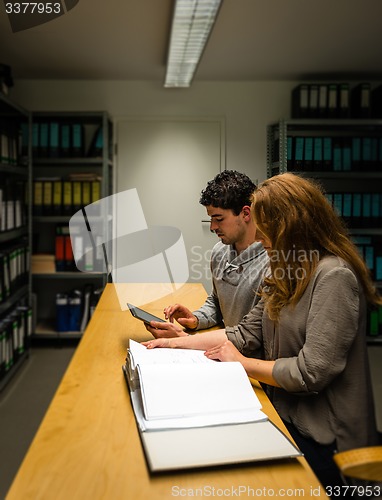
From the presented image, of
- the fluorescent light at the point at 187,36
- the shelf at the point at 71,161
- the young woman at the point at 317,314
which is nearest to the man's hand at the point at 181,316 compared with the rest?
the young woman at the point at 317,314

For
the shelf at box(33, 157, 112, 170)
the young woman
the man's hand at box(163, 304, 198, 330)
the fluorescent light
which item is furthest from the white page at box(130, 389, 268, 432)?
the shelf at box(33, 157, 112, 170)

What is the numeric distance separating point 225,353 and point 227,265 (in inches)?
12.6

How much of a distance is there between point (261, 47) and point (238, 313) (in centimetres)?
86

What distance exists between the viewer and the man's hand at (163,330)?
1.10m

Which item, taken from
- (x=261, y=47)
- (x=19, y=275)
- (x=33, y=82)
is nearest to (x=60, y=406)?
(x=261, y=47)

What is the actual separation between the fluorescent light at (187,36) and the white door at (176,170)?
83cm

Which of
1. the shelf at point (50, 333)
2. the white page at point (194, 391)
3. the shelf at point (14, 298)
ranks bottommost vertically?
the shelf at point (50, 333)

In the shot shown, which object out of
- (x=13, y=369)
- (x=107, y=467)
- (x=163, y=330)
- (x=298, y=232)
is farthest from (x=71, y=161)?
(x=107, y=467)

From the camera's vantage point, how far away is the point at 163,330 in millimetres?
1112

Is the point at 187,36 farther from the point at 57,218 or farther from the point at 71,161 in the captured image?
the point at 57,218

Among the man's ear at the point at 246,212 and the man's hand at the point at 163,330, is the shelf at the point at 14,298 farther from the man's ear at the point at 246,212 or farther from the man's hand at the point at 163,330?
the man's ear at the point at 246,212

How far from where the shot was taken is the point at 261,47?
1438 millimetres

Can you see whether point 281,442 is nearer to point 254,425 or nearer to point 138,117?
point 254,425

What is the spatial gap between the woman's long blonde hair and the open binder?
19 centimetres
